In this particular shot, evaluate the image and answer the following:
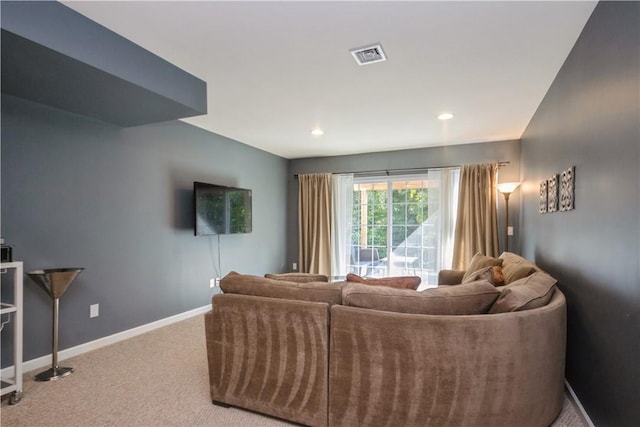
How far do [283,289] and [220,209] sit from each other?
2.57 m

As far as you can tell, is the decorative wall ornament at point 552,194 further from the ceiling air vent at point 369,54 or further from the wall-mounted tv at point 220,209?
the wall-mounted tv at point 220,209

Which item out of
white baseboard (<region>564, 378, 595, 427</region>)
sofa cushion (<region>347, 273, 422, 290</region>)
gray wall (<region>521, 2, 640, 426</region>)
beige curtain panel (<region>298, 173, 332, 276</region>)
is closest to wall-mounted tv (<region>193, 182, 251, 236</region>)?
beige curtain panel (<region>298, 173, 332, 276</region>)

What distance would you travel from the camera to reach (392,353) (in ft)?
5.69

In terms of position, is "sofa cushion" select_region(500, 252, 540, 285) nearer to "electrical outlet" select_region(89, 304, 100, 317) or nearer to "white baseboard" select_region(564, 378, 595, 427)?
"white baseboard" select_region(564, 378, 595, 427)

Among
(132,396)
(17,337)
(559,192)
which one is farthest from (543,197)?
(17,337)

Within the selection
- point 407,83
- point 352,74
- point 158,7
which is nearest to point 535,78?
point 407,83

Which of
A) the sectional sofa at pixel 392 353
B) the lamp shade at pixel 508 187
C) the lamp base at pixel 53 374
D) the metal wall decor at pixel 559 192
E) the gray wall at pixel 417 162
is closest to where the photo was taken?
the sectional sofa at pixel 392 353

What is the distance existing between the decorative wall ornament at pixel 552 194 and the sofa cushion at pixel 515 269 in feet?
1.60

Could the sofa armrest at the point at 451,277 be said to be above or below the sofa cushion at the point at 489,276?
below

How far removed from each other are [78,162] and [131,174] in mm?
516

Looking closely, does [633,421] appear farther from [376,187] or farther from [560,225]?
[376,187]

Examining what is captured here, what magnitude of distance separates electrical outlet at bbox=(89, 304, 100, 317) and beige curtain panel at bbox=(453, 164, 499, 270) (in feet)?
14.5

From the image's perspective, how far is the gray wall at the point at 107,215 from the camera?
268 centimetres

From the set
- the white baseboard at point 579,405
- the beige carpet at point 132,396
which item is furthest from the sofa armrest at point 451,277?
the beige carpet at point 132,396
